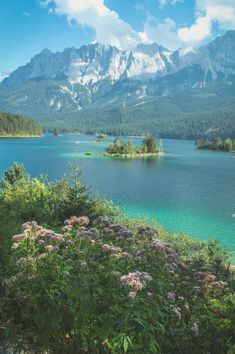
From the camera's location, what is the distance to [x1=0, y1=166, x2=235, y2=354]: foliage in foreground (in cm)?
597

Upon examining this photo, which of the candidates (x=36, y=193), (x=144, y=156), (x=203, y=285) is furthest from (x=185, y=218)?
(x=144, y=156)

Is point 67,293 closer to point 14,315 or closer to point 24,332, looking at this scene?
point 24,332

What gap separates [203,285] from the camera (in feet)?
26.2

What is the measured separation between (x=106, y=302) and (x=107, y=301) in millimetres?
61

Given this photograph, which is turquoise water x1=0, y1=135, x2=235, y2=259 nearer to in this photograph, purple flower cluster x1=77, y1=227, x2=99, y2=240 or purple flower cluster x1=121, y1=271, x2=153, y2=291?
purple flower cluster x1=77, y1=227, x2=99, y2=240

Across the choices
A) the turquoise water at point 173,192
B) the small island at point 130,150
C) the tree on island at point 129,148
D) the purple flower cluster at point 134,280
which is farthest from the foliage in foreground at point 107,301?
the tree on island at point 129,148

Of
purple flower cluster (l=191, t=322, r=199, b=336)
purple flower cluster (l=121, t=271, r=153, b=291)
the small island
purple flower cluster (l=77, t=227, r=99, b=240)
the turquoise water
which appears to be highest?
purple flower cluster (l=77, t=227, r=99, b=240)

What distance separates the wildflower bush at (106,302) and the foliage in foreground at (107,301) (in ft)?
0.05

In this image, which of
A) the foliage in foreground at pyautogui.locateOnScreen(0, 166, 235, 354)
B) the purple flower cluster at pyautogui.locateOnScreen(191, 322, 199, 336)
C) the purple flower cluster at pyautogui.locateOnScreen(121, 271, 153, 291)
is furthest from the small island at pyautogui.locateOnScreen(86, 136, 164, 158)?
the purple flower cluster at pyautogui.locateOnScreen(121, 271, 153, 291)

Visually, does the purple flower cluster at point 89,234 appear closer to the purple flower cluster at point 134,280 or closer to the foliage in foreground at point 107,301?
the foliage in foreground at point 107,301

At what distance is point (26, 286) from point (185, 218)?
51448 millimetres

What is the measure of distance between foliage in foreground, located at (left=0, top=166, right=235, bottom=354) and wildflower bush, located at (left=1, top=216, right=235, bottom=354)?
16mm

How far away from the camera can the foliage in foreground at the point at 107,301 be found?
5969 mm

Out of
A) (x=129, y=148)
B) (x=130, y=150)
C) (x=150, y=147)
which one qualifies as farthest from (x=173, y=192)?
(x=150, y=147)
